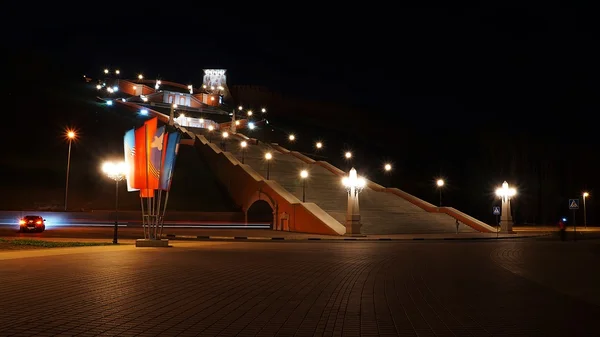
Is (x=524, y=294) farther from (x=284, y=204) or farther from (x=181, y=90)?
(x=181, y=90)

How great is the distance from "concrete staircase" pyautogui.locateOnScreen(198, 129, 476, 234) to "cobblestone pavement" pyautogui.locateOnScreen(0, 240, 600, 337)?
78.1ft

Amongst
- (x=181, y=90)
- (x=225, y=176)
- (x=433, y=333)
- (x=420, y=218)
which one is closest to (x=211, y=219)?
(x=225, y=176)

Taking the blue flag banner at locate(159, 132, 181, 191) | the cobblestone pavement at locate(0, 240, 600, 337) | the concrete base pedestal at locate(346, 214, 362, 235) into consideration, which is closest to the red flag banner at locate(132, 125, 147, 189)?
the blue flag banner at locate(159, 132, 181, 191)

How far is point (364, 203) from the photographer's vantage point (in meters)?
46.8

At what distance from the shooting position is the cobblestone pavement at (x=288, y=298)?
7465mm

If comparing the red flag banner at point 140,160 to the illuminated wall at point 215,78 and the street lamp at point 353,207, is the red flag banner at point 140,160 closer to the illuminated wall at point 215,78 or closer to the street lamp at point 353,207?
the street lamp at point 353,207

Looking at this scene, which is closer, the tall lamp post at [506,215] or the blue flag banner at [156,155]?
the blue flag banner at [156,155]

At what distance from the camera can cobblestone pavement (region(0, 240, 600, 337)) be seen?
7465 mm

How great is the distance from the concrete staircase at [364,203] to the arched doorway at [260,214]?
3.15 metres

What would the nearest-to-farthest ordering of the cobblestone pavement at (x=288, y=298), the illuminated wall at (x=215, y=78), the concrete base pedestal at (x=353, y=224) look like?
1. the cobblestone pavement at (x=288, y=298)
2. the concrete base pedestal at (x=353, y=224)
3. the illuminated wall at (x=215, y=78)

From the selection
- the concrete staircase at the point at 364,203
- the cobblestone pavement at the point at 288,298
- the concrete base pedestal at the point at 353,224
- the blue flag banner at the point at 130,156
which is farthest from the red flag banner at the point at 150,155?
the concrete staircase at the point at 364,203

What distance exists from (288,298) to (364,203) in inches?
1460

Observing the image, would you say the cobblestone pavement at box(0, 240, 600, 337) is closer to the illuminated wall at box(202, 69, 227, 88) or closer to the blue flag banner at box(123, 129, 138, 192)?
the blue flag banner at box(123, 129, 138, 192)

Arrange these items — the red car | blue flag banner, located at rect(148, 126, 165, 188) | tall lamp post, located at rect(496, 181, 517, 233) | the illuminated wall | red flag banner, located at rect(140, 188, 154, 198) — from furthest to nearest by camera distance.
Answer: the illuminated wall, tall lamp post, located at rect(496, 181, 517, 233), the red car, red flag banner, located at rect(140, 188, 154, 198), blue flag banner, located at rect(148, 126, 165, 188)
